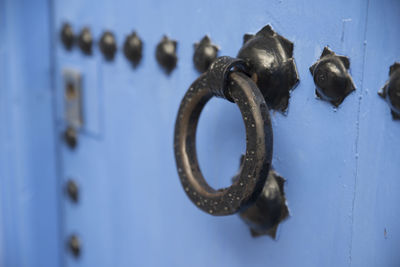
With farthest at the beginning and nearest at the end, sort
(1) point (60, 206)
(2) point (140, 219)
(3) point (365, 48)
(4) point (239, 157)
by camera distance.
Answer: (1) point (60, 206) < (2) point (140, 219) < (4) point (239, 157) < (3) point (365, 48)

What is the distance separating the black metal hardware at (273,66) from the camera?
1.46 feet

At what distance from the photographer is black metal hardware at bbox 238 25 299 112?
446 millimetres

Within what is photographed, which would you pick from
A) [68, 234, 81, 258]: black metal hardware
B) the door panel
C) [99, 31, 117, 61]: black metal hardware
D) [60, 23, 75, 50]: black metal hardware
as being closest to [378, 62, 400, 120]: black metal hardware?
the door panel

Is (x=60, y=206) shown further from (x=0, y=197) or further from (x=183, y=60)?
(x=183, y=60)

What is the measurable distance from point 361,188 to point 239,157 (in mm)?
163

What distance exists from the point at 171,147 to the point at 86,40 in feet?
0.97

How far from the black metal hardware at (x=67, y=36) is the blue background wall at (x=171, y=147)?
0.06 ft

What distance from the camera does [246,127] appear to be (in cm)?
41

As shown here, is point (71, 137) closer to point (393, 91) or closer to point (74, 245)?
point (74, 245)

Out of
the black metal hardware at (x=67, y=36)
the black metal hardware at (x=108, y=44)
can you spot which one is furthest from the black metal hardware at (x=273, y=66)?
the black metal hardware at (x=67, y=36)

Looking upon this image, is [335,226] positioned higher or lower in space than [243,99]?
lower

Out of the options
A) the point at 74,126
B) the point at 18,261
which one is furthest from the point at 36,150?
the point at 18,261

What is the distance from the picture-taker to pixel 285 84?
17.8 inches

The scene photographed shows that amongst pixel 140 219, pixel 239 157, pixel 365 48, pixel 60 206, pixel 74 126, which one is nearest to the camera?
pixel 365 48
